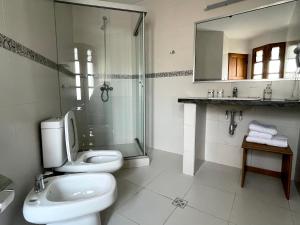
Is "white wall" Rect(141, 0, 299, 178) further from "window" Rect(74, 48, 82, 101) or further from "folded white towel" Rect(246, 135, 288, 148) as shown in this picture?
"window" Rect(74, 48, 82, 101)

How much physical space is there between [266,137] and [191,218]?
3.47 feet

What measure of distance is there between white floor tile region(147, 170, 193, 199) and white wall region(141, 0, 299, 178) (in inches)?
26.2

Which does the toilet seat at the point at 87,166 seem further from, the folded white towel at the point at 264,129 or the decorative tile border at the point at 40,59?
the folded white towel at the point at 264,129

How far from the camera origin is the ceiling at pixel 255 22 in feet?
5.92

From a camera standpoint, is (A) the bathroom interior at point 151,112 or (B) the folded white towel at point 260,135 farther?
(B) the folded white towel at point 260,135

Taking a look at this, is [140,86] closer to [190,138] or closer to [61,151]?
[190,138]

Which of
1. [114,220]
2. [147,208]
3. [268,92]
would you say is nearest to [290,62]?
[268,92]

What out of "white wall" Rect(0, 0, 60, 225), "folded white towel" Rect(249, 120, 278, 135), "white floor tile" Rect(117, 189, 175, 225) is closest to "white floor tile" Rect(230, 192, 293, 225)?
"white floor tile" Rect(117, 189, 175, 225)

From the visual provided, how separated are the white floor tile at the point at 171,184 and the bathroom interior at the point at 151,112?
0.01m

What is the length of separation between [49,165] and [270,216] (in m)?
1.86

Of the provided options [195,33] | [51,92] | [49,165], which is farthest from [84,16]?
[49,165]

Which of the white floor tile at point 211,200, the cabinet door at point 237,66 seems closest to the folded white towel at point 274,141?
the white floor tile at point 211,200

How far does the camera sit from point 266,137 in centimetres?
167

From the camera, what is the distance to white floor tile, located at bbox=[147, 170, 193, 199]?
171 centimetres
